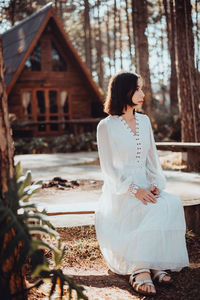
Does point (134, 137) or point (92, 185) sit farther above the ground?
point (134, 137)

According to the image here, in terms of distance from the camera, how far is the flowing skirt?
271 centimetres

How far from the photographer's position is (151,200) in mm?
2814

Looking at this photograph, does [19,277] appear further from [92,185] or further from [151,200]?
[92,185]

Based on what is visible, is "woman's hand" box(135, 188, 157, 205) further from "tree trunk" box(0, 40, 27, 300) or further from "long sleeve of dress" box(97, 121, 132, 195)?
"tree trunk" box(0, 40, 27, 300)

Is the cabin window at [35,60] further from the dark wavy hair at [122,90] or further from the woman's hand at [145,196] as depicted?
the woman's hand at [145,196]

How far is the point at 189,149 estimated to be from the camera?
6141 mm

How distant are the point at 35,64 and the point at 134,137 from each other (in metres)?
15.6

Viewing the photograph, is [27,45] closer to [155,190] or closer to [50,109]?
[50,109]

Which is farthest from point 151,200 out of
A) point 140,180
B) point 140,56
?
point 140,56

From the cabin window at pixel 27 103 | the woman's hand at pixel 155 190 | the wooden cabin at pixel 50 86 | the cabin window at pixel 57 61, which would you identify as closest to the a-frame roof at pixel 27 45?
the wooden cabin at pixel 50 86

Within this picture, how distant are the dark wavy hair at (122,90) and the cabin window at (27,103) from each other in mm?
14809

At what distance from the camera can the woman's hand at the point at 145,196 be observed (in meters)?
2.81

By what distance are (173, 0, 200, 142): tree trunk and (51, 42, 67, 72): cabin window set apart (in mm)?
10508

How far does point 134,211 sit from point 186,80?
20.1ft
